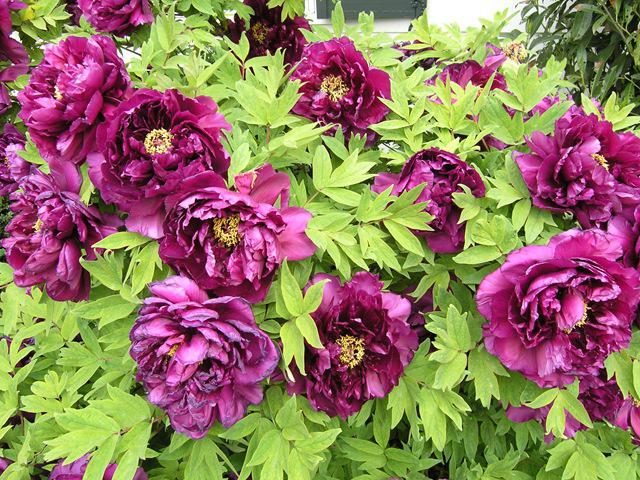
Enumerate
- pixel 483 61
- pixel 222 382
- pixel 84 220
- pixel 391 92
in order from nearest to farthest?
1. pixel 222 382
2. pixel 84 220
3. pixel 391 92
4. pixel 483 61

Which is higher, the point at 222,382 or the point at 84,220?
the point at 84,220

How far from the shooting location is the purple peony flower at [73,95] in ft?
2.69

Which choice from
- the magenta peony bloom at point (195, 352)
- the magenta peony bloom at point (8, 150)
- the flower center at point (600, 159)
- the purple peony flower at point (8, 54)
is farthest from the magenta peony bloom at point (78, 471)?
the purple peony flower at point (8, 54)

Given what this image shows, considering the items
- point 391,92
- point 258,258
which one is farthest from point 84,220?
point 391,92

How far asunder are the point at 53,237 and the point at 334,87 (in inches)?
20.0

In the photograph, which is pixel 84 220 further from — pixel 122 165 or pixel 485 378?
→ pixel 485 378

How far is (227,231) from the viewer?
73 centimetres

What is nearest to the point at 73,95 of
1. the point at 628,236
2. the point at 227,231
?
the point at 227,231

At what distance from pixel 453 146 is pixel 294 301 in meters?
0.37

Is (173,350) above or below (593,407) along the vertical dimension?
above

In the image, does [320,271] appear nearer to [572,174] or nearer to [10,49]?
[572,174]

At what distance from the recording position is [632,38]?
3051 mm

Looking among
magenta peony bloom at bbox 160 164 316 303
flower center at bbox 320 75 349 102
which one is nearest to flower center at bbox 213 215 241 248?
magenta peony bloom at bbox 160 164 316 303

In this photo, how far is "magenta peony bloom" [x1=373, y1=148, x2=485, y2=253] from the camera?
0.86 m
